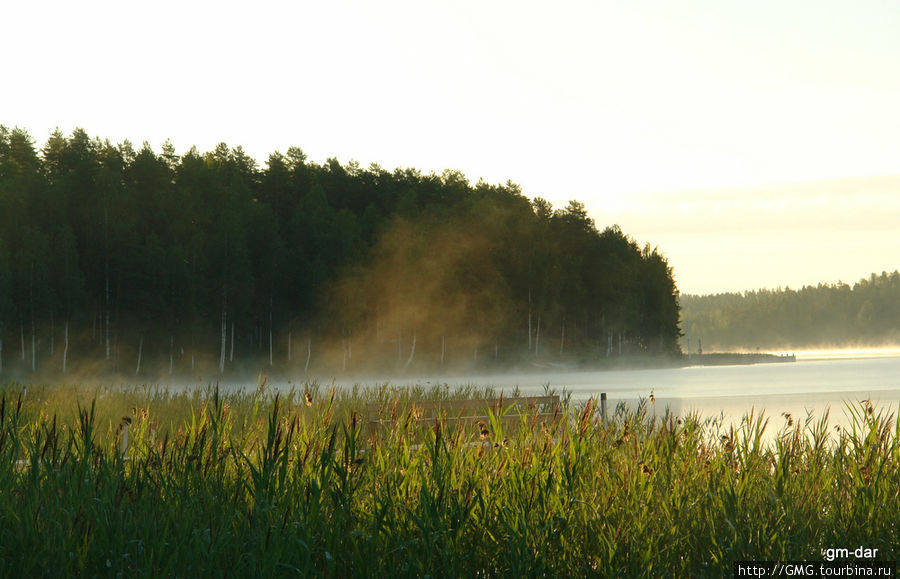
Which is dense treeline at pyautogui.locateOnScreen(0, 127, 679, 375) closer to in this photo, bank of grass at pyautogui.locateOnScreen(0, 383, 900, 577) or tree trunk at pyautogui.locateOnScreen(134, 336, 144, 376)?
tree trunk at pyautogui.locateOnScreen(134, 336, 144, 376)

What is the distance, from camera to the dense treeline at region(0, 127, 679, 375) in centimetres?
5128

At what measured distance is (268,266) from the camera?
194ft

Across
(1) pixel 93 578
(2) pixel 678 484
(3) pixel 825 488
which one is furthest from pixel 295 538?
(3) pixel 825 488

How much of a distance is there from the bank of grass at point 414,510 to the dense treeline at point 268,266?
146 ft

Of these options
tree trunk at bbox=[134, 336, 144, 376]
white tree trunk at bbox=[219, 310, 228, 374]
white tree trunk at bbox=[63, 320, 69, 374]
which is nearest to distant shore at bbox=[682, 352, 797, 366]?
white tree trunk at bbox=[219, 310, 228, 374]

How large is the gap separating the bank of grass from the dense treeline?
44365 millimetres

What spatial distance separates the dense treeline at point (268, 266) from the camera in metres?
51.3

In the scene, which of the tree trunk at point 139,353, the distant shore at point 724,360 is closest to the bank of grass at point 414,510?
the tree trunk at point 139,353

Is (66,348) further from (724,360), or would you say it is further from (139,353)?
(724,360)

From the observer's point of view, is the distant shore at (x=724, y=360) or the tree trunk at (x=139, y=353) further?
the distant shore at (x=724, y=360)

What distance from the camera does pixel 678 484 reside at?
227 inches

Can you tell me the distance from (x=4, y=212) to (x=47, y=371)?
9.02m

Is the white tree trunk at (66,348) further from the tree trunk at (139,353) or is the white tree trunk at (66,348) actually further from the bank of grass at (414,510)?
the bank of grass at (414,510)

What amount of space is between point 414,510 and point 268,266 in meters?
55.3
